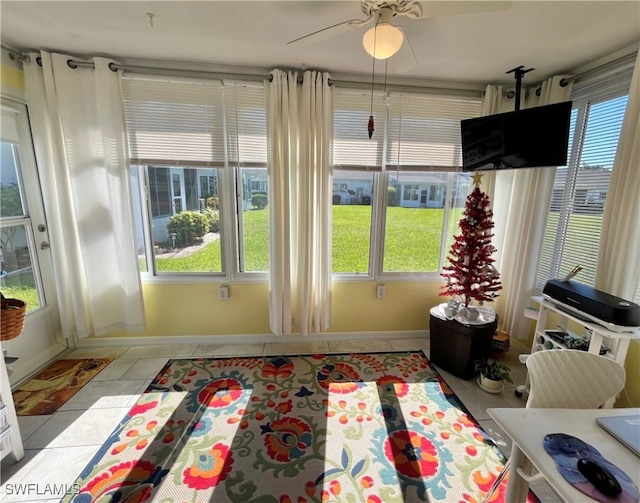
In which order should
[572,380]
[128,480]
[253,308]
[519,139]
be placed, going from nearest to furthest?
1. [572,380]
2. [128,480]
3. [519,139]
4. [253,308]

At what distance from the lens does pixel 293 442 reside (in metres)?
1.74

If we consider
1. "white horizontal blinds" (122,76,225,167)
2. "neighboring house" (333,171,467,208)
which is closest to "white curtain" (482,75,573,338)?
"neighboring house" (333,171,467,208)

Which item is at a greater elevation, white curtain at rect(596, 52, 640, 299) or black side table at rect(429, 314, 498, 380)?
white curtain at rect(596, 52, 640, 299)

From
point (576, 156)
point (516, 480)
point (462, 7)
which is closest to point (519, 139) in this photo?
point (576, 156)

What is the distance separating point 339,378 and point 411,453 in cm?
79

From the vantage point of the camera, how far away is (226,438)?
1.76 meters

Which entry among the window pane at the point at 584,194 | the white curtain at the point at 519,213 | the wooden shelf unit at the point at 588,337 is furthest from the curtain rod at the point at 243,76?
the wooden shelf unit at the point at 588,337

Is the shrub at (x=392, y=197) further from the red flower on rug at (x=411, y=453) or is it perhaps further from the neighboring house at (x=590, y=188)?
the red flower on rug at (x=411, y=453)

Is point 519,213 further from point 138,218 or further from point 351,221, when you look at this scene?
point 138,218

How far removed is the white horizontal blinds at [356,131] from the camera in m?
2.52

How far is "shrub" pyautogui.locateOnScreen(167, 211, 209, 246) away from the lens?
2646 mm

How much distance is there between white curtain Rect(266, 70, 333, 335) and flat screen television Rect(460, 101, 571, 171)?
121cm

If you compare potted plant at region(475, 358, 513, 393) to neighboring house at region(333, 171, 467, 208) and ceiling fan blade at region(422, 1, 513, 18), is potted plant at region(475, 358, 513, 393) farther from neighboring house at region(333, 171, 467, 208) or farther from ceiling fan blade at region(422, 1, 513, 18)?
ceiling fan blade at region(422, 1, 513, 18)

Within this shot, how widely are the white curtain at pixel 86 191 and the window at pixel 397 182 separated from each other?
1.87 metres
